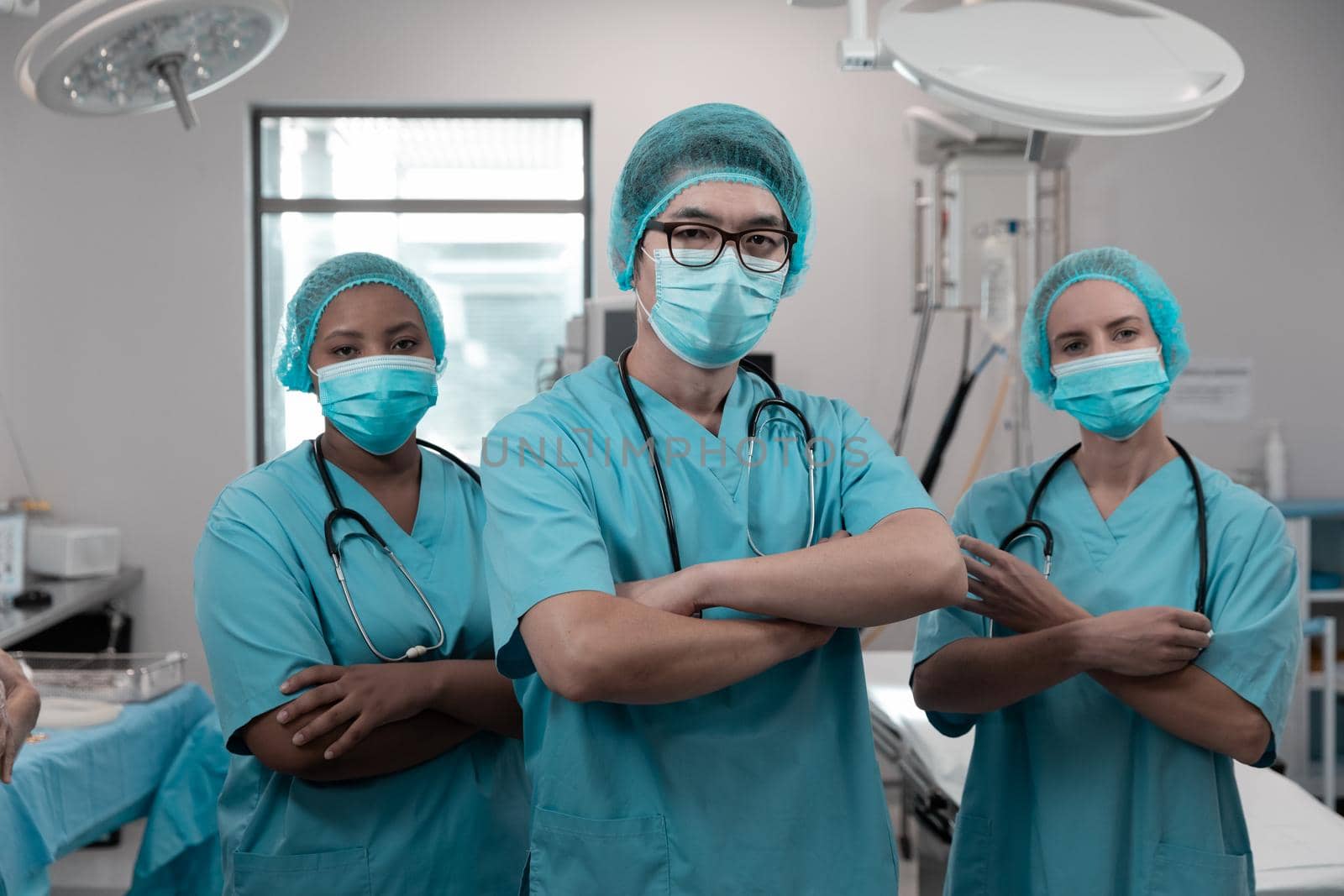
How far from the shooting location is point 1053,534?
129 cm

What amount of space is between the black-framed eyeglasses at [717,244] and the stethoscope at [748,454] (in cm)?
12

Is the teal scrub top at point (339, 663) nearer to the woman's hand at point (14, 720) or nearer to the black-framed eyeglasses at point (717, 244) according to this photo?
the woman's hand at point (14, 720)

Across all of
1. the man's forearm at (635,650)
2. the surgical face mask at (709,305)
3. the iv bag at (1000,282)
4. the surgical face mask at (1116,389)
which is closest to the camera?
the man's forearm at (635,650)

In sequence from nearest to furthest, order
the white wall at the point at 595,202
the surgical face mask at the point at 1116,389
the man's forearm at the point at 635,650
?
the man's forearm at the point at 635,650 < the surgical face mask at the point at 1116,389 < the white wall at the point at 595,202

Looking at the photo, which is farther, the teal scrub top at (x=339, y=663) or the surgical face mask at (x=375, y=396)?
the surgical face mask at (x=375, y=396)

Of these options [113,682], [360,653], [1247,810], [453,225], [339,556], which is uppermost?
[453,225]

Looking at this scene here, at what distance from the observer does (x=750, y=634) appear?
0.93 m

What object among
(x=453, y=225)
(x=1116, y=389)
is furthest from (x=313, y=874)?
(x=453, y=225)

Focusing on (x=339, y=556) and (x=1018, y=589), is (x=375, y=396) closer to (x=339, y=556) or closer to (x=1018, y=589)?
(x=339, y=556)

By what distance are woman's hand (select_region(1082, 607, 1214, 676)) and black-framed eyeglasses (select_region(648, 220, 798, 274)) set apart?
0.50 m

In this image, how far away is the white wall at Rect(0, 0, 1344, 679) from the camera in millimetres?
3461

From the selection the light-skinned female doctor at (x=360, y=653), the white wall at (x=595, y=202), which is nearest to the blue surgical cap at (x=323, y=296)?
the light-skinned female doctor at (x=360, y=653)

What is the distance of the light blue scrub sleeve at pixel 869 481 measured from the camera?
40.8 inches

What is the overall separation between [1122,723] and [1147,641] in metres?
0.13
